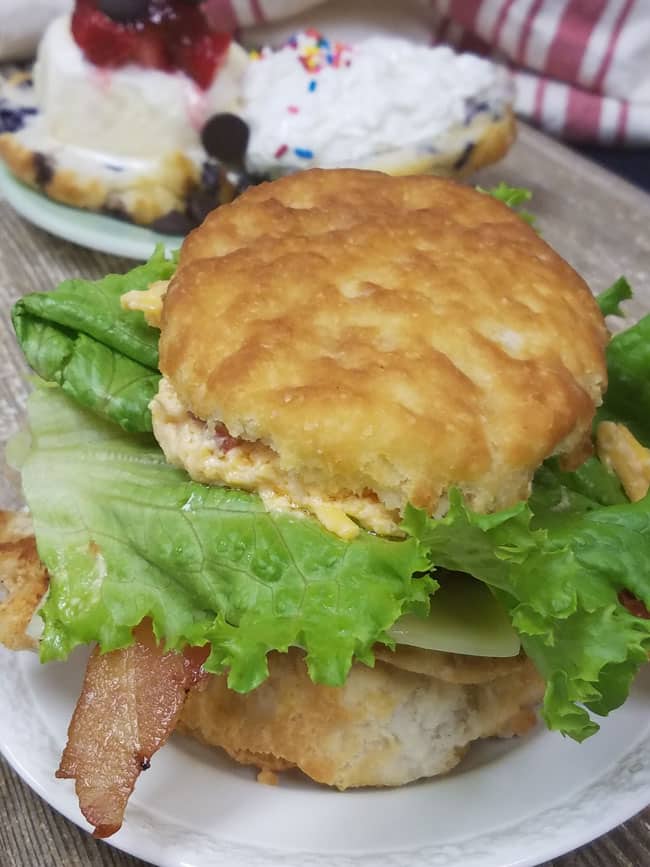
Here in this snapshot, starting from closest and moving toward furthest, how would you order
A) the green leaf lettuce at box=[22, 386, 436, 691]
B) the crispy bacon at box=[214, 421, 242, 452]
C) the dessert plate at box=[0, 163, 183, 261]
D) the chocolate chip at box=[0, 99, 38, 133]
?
the green leaf lettuce at box=[22, 386, 436, 691]
the crispy bacon at box=[214, 421, 242, 452]
the dessert plate at box=[0, 163, 183, 261]
the chocolate chip at box=[0, 99, 38, 133]

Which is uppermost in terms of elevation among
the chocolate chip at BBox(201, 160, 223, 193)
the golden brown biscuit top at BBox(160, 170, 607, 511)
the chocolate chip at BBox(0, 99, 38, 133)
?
the golden brown biscuit top at BBox(160, 170, 607, 511)

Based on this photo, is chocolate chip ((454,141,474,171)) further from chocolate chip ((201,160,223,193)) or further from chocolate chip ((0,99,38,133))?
chocolate chip ((0,99,38,133))

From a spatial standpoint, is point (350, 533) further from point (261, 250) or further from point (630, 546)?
point (261, 250)

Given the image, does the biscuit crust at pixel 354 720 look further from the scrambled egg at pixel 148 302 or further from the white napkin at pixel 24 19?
the white napkin at pixel 24 19

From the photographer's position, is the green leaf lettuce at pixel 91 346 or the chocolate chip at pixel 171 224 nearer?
the green leaf lettuce at pixel 91 346

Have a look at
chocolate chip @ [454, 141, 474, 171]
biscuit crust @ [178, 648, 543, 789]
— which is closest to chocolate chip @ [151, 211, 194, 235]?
chocolate chip @ [454, 141, 474, 171]

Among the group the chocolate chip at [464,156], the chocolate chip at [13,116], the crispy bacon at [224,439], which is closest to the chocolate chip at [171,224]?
the chocolate chip at [13,116]

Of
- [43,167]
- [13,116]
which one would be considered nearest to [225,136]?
[43,167]
